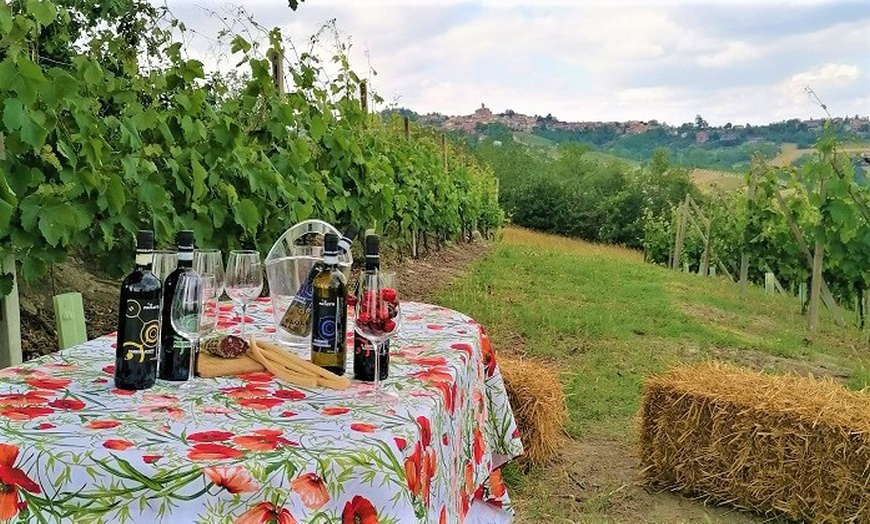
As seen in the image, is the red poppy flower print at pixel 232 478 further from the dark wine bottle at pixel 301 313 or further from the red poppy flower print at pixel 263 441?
the dark wine bottle at pixel 301 313

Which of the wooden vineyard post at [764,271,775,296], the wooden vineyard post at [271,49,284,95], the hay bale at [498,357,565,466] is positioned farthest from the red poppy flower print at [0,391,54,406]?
the wooden vineyard post at [764,271,775,296]

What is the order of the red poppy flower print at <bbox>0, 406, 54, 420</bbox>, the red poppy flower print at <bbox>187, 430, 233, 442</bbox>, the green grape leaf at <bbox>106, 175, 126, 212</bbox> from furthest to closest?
the green grape leaf at <bbox>106, 175, 126, 212</bbox> < the red poppy flower print at <bbox>0, 406, 54, 420</bbox> < the red poppy flower print at <bbox>187, 430, 233, 442</bbox>

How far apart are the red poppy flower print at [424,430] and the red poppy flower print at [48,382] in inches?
30.3

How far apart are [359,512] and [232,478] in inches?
8.3

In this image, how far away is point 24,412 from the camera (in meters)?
1.46

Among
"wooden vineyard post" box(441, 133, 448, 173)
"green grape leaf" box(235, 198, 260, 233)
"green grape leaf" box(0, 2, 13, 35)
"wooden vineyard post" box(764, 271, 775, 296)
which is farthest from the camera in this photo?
"wooden vineyard post" box(441, 133, 448, 173)

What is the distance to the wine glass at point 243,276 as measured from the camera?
202 centimetres

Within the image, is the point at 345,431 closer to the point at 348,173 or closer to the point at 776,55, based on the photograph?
the point at 348,173

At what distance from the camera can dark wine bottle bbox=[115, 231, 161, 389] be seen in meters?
1.54

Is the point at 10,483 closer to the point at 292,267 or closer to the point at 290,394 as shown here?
the point at 290,394

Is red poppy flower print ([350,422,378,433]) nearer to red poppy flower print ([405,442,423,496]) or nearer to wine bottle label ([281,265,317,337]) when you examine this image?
red poppy flower print ([405,442,423,496])

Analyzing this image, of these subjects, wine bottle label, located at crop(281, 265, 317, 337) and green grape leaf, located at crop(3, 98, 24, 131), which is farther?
green grape leaf, located at crop(3, 98, 24, 131)

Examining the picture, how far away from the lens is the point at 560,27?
1161cm

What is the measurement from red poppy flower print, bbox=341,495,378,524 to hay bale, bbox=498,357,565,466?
7.77 ft
